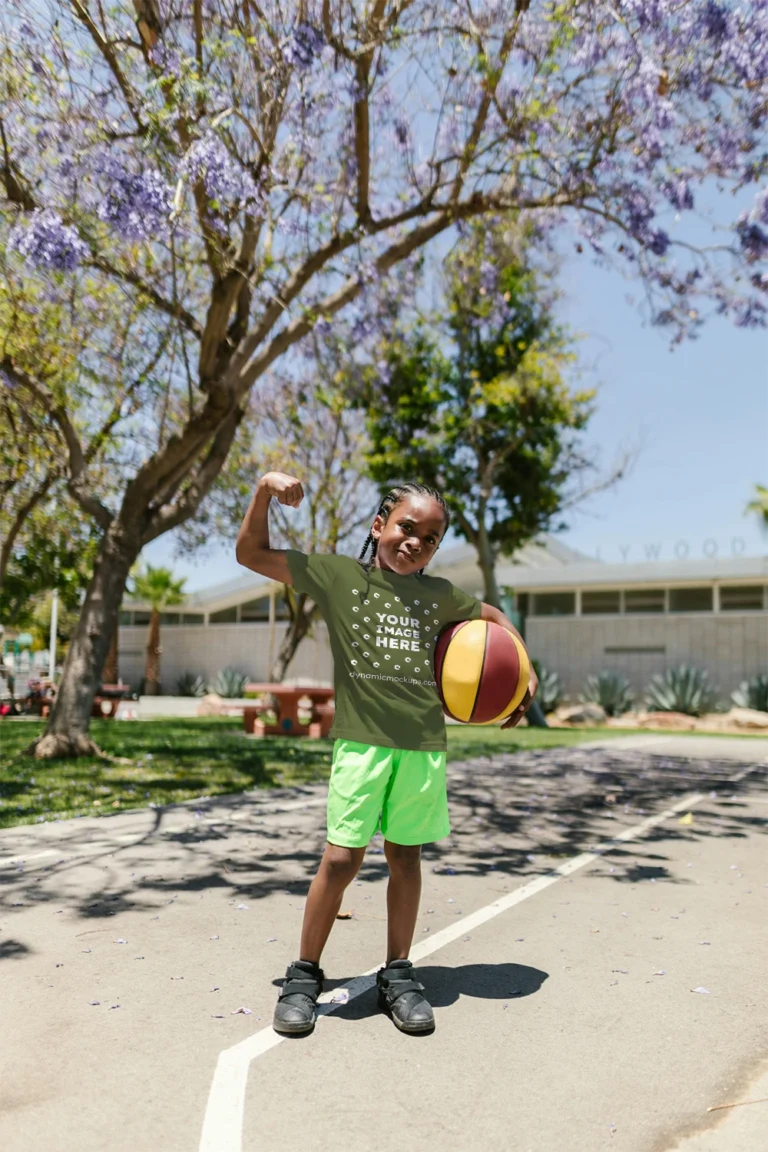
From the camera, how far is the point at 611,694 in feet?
93.0

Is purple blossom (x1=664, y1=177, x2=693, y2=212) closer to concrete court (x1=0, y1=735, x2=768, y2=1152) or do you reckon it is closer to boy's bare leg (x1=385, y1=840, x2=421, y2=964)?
concrete court (x1=0, y1=735, x2=768, y2=1152)

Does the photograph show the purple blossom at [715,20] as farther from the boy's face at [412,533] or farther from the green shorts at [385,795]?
the green shorts at [385,795]

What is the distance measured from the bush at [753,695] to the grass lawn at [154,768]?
→ 9998mm

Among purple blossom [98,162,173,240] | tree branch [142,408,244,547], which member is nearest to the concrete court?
tree branch [142,408,244,547]

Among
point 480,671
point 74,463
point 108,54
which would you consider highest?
point 108,54

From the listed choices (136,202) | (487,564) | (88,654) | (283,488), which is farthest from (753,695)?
(283,488)

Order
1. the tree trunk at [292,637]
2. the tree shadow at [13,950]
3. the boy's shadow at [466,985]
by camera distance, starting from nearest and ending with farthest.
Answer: the boy's shadow at [466,985], the tree shadow at [13,950], the tree trunk at [292,637]

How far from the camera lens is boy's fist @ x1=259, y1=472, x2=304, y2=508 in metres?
3.43

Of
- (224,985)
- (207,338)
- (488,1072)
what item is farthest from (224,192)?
(488,1072)

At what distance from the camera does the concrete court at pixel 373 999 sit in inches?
109

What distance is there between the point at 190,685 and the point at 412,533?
38.1 meters

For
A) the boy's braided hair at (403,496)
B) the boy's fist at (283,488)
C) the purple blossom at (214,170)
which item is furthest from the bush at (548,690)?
the boy's fist at (283,488)

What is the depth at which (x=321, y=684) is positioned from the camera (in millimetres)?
36688

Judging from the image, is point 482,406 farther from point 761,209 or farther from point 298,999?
point 298,999
